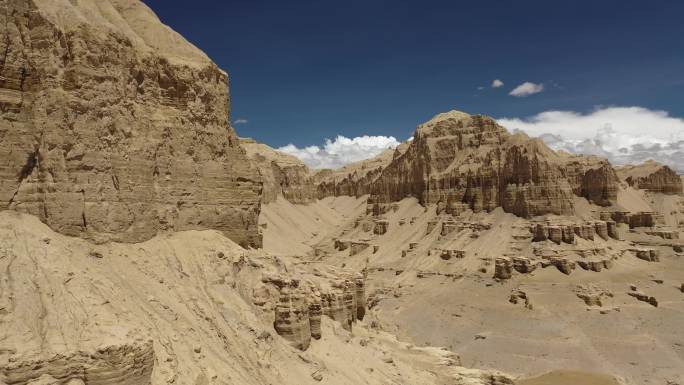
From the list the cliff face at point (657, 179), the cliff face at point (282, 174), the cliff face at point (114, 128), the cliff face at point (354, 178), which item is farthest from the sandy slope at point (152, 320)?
the cliff face at point (354, 178)

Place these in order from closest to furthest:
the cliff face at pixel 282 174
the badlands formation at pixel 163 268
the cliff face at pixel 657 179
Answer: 1. the badlands formation at pixel 163 268
2. the cliff face at pixel 657 179
3. the cliff face at pixel 282 174

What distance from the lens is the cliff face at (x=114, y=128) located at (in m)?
12.6

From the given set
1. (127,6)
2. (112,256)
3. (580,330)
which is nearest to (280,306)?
(112,256)

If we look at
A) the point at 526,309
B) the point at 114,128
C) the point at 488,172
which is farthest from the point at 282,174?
the point at 114,128

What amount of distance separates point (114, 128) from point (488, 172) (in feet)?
179

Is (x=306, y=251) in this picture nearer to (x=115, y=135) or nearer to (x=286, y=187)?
(x=286, y=187)

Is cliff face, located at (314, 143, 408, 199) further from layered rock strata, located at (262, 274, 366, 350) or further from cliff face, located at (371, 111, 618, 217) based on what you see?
layered rock strata, located at (262, 274, 366, 350)

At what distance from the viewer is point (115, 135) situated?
47.9ft

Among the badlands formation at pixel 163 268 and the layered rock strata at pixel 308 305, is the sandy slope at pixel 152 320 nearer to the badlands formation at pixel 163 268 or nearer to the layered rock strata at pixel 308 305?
the badlands formation at pixel 163 268

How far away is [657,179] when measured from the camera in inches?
3147

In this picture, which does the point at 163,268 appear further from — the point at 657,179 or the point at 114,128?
the point at 657,179

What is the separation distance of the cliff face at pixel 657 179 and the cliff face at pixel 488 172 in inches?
718

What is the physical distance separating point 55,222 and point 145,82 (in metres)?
5.88

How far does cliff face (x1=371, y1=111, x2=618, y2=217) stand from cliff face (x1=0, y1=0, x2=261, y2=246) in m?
44.6
